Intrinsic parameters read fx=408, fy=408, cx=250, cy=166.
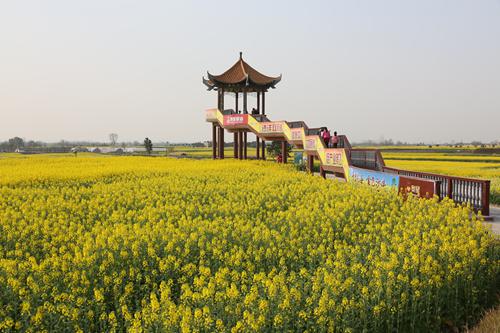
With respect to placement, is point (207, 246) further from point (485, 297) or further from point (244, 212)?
point (485, 297)

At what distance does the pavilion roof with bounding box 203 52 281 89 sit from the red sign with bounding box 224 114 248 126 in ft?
9.10

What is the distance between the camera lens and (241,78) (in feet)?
103

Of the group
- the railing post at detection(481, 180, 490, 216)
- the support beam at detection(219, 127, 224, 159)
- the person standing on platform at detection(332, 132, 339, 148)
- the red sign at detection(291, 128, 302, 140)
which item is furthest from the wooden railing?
the support beam at detection(219, 127, 224, 159)

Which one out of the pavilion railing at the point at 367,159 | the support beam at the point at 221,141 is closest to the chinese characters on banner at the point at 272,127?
the support beam at the point at 221,141

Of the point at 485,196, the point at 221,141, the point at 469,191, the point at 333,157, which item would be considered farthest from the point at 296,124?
the point at 485,196

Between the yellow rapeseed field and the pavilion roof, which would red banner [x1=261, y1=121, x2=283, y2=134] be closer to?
the pavilion roof

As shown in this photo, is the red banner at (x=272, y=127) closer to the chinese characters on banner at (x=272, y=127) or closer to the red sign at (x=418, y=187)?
the chinese characters on banner at (x=272, y=127)

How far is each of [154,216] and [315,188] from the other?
6.74 metres

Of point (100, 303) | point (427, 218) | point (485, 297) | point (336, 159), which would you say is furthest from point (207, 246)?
point (336, 159)

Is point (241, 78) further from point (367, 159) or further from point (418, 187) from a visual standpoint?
point (418, 187)

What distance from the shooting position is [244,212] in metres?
10.7

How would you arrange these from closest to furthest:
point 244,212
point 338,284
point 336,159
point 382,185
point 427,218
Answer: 1. point 338,284
2. point 427,218
3. point 244,212
4. point 382,185
5. point 336,159

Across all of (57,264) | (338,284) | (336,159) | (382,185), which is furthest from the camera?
(336,159)

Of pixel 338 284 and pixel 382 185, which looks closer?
pixel 338 284
